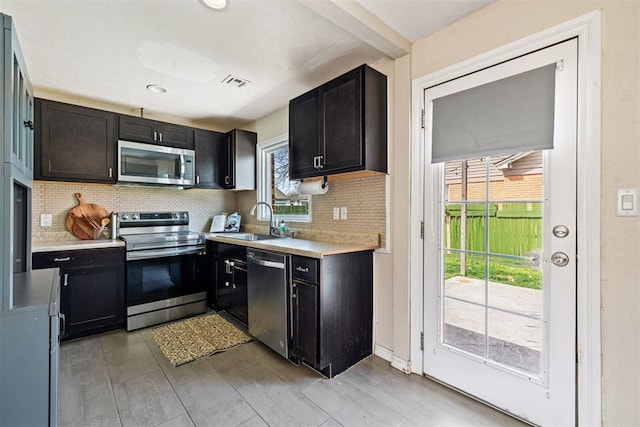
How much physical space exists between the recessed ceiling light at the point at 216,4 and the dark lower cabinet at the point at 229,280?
184 centimetres

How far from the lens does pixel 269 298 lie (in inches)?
92.5

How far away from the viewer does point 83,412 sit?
1.67 m

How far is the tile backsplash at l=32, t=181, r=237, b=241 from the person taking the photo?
2.95 meters

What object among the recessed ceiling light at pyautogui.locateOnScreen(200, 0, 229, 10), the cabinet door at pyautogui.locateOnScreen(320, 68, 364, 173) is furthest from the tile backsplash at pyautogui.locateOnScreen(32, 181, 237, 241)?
the recessed ceiling light at pyautogui.locateOnScreen(200, 0, 229, 10)

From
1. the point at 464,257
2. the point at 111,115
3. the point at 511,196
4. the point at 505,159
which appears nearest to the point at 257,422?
the point at 464,257

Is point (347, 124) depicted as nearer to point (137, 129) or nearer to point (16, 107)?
point (16, 107)

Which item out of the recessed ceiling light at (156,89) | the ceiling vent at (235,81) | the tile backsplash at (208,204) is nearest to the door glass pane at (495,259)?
the tile backsplash at (208,204)

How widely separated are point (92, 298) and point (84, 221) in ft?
2.88

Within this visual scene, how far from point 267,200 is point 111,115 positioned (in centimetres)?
186

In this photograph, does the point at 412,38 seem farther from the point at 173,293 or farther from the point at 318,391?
the point at 173,293

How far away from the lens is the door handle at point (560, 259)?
1476 mm

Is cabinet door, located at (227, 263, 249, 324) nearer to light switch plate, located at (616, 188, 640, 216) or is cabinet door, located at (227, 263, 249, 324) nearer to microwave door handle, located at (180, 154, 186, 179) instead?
microwave door handle, located at (180, 154, 186, 179)

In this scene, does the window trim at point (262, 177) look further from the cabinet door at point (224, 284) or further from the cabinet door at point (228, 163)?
the cabinet door at point (224, 284)

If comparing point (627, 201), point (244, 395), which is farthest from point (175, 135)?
point (627, 201)
